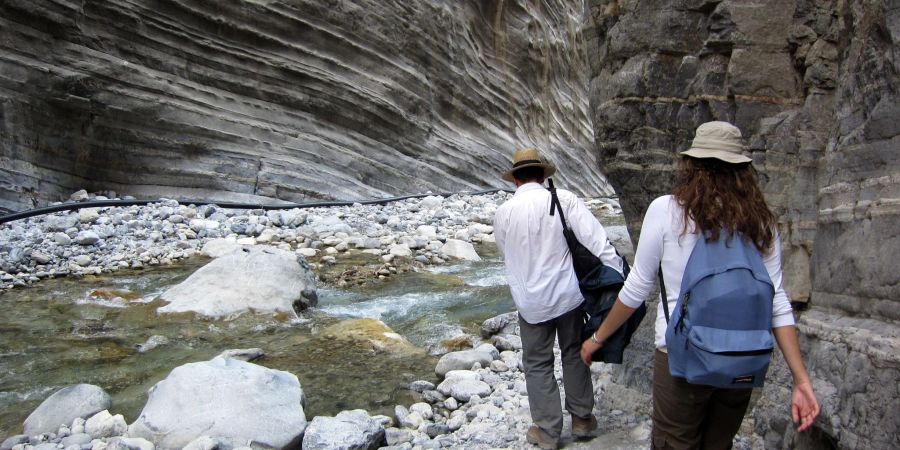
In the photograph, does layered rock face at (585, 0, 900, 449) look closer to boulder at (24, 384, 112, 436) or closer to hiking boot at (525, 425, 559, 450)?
hiking boot at (525, 425, 559, 450)

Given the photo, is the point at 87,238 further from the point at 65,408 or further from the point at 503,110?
the point at 503,110

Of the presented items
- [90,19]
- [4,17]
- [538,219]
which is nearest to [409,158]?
[90,19]

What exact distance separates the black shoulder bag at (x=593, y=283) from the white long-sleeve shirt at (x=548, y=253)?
25 mm

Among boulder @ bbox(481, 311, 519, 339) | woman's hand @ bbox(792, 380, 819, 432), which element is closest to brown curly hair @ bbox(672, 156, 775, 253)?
woman's hand @ bbox(792, 380, 819, 432)

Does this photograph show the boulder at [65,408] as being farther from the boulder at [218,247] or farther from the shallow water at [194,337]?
the boulder at [218,247]

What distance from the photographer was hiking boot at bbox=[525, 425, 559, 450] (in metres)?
3.10

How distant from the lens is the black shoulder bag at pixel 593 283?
8.91ft

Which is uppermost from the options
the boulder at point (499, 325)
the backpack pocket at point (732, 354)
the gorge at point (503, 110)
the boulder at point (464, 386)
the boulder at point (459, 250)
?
the gorge at point (503, 110)

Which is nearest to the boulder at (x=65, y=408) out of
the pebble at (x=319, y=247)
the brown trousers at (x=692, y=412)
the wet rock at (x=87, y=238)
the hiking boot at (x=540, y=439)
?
the pebble at (x=319, y=247)

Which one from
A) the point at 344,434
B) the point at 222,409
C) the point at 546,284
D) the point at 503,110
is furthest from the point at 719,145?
the point at 503,110

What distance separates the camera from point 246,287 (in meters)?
6.77

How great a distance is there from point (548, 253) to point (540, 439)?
87 cm

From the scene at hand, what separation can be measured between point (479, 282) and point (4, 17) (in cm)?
972

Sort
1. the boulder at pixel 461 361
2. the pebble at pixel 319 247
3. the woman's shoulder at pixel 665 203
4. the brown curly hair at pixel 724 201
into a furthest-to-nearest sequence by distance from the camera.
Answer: the boulder at pixel 461 361
the pebble at pixel 319 247
the woman's shoulder at pixel 665 203
the brown curly hair at pixel 724 201
